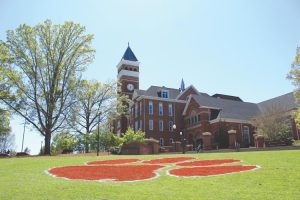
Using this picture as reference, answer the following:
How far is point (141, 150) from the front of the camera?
34.8m

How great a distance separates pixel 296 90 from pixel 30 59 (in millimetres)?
31484

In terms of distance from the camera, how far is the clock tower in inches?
2598

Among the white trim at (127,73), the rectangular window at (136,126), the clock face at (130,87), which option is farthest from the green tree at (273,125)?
the white trim at (127,73)

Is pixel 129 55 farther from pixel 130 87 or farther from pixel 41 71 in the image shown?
pixel 41 71

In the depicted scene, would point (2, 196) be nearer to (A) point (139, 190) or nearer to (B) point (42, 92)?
(A) point (139, 190)

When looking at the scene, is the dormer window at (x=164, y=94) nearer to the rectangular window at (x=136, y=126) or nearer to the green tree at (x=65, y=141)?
the rectangular window at (x=136, y=126)

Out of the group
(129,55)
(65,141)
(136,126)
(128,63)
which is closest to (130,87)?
(128,63)

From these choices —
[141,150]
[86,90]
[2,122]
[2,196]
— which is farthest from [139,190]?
[86,90]

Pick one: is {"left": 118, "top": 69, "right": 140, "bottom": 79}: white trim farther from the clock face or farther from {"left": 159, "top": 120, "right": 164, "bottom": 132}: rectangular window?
{"left": 159, "top": 120, "right": 164, "bottom": 132}: rectangular window

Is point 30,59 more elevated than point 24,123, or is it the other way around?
point 30,59

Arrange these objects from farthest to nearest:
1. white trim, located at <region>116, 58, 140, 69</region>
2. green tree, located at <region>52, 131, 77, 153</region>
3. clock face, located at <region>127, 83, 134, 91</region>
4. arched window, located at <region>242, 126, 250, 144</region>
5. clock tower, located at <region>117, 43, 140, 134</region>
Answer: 1. white trim, located at <region>116, 58, 140, 69</region>
2. clock face, located at <region>127, 83, 134, 91</region>
3. clock tower, located at <region>117, 43, 140, 134</region>
4. green tree, located at <region>52, 131, 77, 153</region>
5. arched window, located at <region>242, 126, 250, 144</region>

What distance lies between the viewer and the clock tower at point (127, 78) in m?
66.0

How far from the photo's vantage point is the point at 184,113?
2301 inches

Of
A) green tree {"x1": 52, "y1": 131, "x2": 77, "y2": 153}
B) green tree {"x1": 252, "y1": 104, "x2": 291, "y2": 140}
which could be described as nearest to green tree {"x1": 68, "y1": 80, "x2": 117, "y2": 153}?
green tree {"x1": 52, "y1": 131, "x2": 77, "y2": 153}
